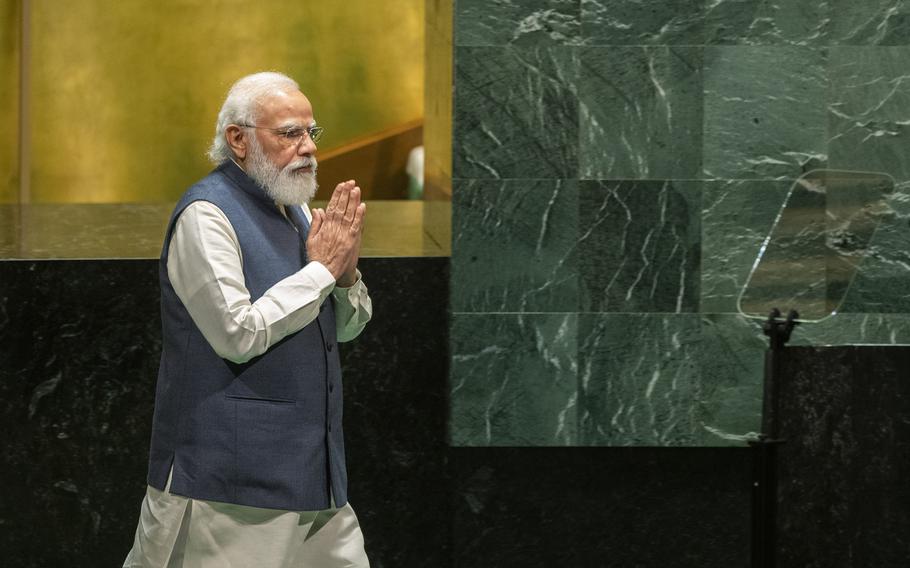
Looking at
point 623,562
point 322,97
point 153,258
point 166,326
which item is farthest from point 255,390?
point 322,97

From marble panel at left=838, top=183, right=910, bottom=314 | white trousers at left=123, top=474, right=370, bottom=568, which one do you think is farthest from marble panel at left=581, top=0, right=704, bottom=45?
white trousers at left=123, top=474, right=370, bottom=568

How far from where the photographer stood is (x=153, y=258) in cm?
545

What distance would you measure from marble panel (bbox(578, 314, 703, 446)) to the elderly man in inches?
65.5

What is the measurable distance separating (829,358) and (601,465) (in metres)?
0.91

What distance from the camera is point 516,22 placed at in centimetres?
529

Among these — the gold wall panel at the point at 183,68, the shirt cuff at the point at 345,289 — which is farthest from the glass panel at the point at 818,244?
the gold wall panel at the point at 183,68

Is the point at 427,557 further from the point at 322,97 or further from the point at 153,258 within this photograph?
the point at 322,97

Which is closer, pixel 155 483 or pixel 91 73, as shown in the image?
pixel 155 483

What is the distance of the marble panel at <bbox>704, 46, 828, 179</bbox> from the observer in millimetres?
5336

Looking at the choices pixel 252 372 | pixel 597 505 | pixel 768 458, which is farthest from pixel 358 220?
pixel 597 505

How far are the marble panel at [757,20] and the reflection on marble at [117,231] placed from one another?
1207 mm

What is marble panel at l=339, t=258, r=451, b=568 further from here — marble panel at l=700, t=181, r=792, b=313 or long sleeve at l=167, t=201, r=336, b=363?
long sleeve at l=167, t=201, r=336, b=363

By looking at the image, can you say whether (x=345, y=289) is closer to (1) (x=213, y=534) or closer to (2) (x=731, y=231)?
(1) (x=213, y=534)

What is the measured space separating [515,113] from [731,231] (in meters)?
0.88
